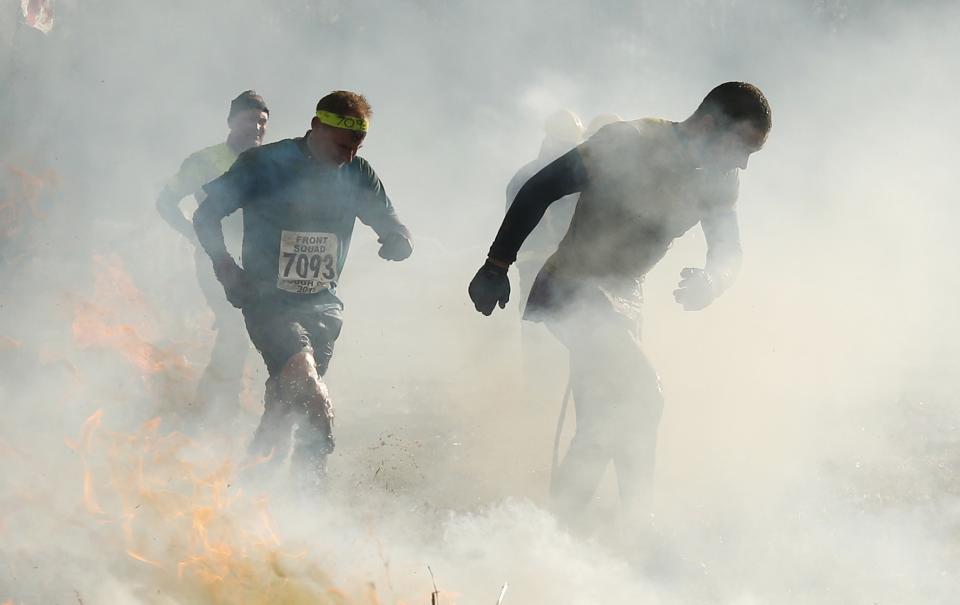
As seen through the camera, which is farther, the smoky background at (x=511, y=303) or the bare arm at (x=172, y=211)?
the bare arm at (x=172, y=211)

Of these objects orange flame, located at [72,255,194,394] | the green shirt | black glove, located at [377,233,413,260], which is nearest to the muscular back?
black glove, located at [377,233,413,260]

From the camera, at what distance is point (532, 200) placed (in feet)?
12.4

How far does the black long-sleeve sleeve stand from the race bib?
2.88 feet

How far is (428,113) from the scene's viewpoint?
16.3 m

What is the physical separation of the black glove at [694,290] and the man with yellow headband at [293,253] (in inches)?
58.1

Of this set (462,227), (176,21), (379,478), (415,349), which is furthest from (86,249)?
(462,227)

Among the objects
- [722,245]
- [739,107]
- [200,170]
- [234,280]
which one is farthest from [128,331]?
[739,107]

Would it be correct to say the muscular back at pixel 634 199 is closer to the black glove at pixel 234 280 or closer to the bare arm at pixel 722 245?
the bare arm at pixel 722 245

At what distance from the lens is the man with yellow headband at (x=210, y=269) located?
5.52m

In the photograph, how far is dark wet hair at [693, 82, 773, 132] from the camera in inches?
147

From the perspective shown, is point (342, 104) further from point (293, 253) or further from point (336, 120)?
point (293, 253)

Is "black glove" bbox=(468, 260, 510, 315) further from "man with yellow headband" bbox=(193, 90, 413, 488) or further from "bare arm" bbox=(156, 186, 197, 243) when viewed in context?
"bare arm" bbox=(156, 186, 197, 243)

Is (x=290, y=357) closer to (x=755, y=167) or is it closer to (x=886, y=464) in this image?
(x=886, y=464)

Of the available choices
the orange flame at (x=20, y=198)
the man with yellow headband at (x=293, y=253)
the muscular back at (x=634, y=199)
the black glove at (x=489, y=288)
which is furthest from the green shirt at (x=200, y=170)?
the orange flame at (x=20, y=198)
